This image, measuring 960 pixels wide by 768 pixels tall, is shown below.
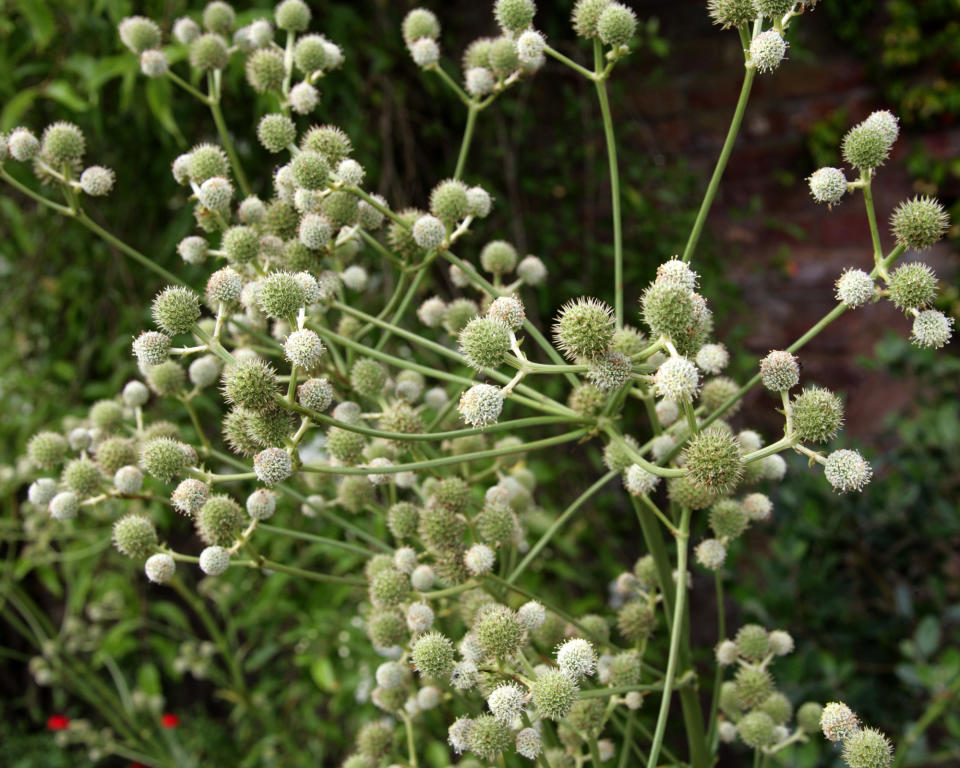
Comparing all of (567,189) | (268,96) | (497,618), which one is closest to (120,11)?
(268,96)

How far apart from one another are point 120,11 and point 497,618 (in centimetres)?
107

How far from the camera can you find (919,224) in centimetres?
51

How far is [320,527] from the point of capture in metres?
1.46

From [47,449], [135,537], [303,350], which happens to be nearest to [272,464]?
[303,350]

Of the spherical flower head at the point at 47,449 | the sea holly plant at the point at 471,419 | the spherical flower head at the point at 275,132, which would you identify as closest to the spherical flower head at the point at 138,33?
the sea holly plant at the point at 471,419

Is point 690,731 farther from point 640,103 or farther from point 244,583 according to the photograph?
point 640,103

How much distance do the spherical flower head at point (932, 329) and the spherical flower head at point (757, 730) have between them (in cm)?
31

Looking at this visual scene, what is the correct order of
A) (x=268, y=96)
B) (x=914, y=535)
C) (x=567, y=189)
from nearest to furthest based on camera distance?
(x=268, y=96) → (x=914, y=535) → (x=567, y=189)

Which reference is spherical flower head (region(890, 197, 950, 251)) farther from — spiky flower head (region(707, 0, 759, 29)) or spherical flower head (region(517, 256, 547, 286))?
spherical flower head (region(517, 256, 547, 286))

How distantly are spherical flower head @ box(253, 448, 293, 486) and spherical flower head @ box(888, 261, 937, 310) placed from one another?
1.27 feet

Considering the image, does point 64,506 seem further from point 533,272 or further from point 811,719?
point 811,719

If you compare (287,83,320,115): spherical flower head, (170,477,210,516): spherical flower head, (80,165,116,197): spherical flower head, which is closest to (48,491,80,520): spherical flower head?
(170,477,210,516): spherical flower head

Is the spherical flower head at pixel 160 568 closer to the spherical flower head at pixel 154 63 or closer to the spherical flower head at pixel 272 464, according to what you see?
the spherical flower head at pixel 272 464

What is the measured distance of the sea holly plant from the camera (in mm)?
488
